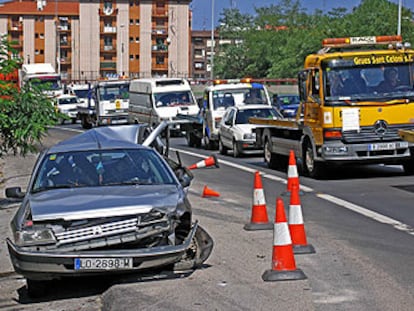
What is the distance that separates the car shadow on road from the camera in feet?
30.8

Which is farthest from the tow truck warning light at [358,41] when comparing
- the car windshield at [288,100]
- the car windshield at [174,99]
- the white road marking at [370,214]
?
the car windshield at [288,100]

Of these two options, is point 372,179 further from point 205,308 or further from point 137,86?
point 137,86

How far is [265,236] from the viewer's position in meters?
12.1

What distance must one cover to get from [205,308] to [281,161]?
16.2 meters

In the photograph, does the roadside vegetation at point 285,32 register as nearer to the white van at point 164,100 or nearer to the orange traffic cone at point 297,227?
the white van at point 164,100

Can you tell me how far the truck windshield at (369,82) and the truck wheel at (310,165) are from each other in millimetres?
1624

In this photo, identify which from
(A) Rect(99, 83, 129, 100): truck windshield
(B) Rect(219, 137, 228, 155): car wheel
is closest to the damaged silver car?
(B) Rect(219, 137, 228, 155): car wheel

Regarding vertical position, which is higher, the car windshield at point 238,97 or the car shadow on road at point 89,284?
the car windshield at point 238,97

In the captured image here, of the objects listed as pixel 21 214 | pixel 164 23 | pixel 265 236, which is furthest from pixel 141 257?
pixel 164 23

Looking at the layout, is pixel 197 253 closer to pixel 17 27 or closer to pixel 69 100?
pixel 69 100

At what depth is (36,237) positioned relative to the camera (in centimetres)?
A: 890

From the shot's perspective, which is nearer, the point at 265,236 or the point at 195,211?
the point at 265,236

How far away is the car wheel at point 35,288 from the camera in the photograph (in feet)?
30.6

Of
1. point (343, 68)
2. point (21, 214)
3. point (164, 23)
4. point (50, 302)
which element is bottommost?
point (50, 302)
